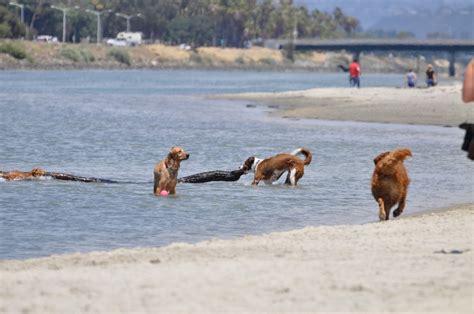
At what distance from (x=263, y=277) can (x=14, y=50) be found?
436 ft

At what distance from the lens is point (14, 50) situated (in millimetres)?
140125

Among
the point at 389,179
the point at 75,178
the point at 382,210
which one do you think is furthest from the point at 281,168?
the point at 389,179

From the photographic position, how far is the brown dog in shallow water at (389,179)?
46.2ft

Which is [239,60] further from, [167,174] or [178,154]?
[178,154]

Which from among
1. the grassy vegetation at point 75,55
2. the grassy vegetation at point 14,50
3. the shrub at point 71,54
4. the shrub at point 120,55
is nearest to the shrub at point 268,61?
the shrub at point 120,55

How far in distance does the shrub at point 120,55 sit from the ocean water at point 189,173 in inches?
4488

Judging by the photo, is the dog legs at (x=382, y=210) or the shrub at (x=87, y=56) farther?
the shrub at (x=87, y=56)

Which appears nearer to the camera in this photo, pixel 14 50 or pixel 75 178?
pixel 75 178

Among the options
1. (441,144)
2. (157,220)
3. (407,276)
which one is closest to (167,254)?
(407,276)

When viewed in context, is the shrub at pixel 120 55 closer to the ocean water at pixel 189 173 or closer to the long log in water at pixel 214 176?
the ocean water at pixel 189 173

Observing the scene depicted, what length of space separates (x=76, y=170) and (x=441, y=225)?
38.1 ft

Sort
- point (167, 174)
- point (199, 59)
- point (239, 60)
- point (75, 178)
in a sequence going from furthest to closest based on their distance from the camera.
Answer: point (239, 60) < point (199, 59) < point (75, 178) < point (167, 174)

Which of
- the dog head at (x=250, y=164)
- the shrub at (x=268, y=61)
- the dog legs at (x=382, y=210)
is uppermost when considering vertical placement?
the dog legs at (x=382, y=210)

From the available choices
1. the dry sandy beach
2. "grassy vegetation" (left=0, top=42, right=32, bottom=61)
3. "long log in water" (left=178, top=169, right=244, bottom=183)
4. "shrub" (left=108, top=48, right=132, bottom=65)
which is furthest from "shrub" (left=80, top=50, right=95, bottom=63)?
"long log in water" (left=178, top=169, right=244, bottom=183)
